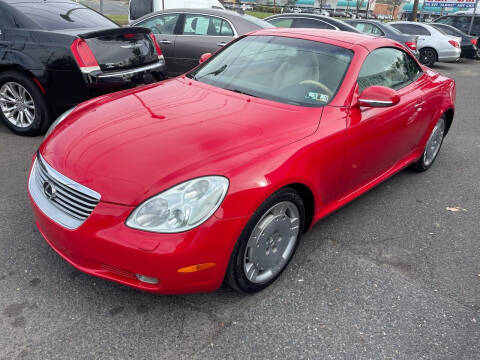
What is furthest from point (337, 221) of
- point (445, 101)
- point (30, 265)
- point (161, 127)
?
point (30, 265)

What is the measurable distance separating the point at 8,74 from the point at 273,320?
161 inches

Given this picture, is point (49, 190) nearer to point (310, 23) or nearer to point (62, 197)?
point (62, 197)

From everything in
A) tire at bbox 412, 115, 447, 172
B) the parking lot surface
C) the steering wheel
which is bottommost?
the parking lot surface

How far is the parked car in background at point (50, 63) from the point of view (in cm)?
442

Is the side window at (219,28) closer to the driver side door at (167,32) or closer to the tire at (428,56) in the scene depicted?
the driver side door at (167,32)

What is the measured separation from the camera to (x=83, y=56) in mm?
4387

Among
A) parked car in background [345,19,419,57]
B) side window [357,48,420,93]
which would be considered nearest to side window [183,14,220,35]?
side window [357,48,420,93]

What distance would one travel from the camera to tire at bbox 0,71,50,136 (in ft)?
15.1

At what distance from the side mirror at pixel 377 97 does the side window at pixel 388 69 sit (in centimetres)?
17

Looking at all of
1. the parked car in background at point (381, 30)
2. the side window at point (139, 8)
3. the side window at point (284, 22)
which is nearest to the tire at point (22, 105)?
the side window at point (139, 8)

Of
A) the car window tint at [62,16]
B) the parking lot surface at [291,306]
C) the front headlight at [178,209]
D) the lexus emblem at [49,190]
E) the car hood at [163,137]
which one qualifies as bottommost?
the parking lot surface at [291,306]

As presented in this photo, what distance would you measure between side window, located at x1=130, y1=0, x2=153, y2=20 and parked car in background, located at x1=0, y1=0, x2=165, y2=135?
580 cm

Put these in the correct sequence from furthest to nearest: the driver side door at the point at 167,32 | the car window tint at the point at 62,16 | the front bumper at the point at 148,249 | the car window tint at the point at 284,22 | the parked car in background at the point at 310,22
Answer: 1. the car window tint at the point at 284,22
2. the parked car in background at the point at 310,22
3. the driver side door at the point at 167,32
4. the car window tint at the point at 62,16
5. the front bumper at the point at 148,249

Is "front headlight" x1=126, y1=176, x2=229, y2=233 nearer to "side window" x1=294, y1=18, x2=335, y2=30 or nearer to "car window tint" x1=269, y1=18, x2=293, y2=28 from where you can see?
"side window" x1=294, y1=18, x2=335, y2=30
